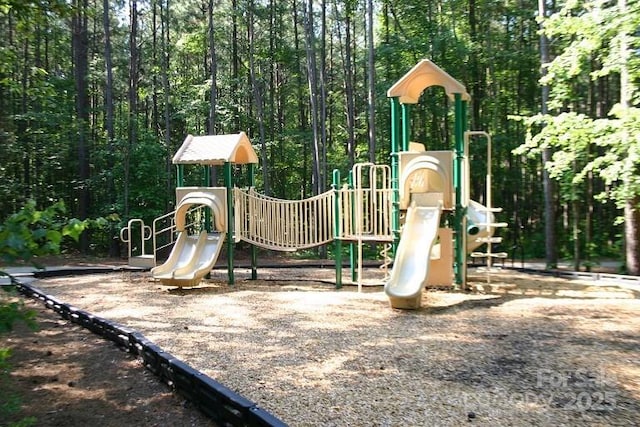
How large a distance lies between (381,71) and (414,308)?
48.4ft

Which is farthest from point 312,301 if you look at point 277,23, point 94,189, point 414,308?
point 277,23

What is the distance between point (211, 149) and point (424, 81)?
14.6ft

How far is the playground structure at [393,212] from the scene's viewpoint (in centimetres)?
833

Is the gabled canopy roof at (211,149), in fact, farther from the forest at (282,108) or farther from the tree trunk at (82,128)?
the tree trunk at (82,128)

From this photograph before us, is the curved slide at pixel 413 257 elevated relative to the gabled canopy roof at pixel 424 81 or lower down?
lower down

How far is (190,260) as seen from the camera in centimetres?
996

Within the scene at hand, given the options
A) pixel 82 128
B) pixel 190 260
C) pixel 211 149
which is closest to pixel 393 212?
pixel 190 260

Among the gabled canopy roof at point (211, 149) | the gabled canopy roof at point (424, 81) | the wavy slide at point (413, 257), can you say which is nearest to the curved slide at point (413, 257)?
the wavy slide at point (413, 257)

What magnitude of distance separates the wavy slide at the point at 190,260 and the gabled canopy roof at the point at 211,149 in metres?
1.50

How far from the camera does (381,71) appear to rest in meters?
20.3

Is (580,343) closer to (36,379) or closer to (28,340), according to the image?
(36,379)

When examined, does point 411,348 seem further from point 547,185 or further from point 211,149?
point 547,185

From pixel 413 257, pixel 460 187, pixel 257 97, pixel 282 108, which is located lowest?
pixel 413 257

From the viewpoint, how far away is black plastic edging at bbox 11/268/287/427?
341 cm
